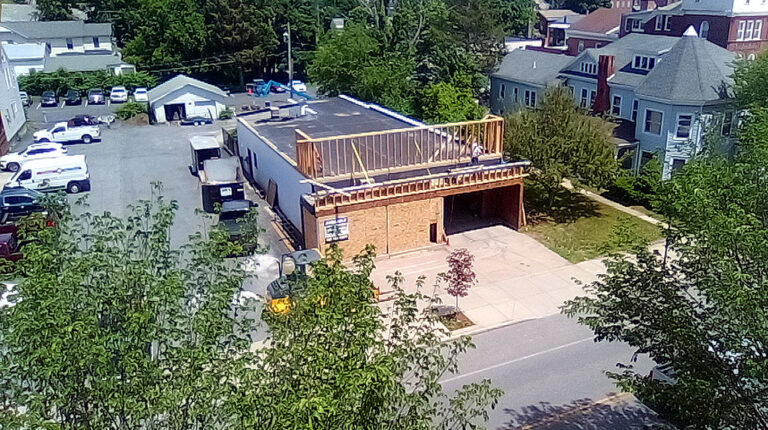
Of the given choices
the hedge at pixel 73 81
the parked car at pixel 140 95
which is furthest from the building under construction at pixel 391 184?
the hedge at pixel 73 81

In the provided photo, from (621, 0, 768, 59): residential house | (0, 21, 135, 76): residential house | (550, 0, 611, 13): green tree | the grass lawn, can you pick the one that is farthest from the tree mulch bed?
(550, 0, 611, 13): green tree

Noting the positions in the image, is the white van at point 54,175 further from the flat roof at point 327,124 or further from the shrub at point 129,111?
the shrub at point 129,111

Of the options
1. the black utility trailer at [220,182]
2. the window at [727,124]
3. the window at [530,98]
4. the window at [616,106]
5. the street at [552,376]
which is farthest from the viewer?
the window at [530,98]

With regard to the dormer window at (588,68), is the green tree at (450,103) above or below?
below

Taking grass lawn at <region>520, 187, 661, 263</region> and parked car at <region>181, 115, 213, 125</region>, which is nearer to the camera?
grass lawn at <region>520, 187, 661, 263</region>

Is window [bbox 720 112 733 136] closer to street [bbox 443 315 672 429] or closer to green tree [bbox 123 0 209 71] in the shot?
street [bbox 443 315 672 429]

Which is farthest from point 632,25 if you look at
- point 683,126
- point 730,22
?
point 683,126
